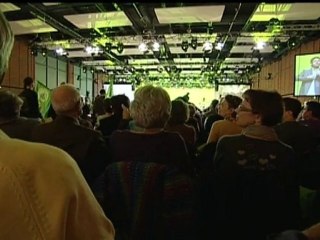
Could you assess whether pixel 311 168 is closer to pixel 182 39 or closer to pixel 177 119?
pixel 177 119

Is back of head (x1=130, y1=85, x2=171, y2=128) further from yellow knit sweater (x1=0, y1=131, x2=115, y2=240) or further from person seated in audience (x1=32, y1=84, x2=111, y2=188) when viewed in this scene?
yellow knit sweater (x1=0, y1=131, x2=115, y2=240)

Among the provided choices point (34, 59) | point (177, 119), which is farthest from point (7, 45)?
point (34, 59)

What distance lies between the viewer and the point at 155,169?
195 cm

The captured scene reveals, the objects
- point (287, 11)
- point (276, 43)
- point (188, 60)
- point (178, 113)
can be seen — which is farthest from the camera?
point (188, 60)

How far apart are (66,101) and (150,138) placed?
0.90 metres

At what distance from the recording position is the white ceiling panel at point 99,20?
9.09m

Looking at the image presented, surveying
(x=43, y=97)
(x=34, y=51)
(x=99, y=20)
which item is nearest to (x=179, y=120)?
(x=43, y=97)

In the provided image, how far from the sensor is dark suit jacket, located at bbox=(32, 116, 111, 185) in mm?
2582

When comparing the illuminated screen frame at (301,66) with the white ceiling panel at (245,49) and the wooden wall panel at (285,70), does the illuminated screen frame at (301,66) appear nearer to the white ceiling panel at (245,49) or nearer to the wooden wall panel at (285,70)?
the wooden wall panel at (285,70)

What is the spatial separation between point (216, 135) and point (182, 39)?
27.5 feet

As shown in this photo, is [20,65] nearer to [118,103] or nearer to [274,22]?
[274,22]

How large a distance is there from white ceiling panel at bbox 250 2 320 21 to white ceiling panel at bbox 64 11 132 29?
121 inches

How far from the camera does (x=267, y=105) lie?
2568mm

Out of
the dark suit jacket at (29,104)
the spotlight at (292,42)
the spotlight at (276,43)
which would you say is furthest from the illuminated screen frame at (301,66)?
the dark suit jacket at (29,104)
